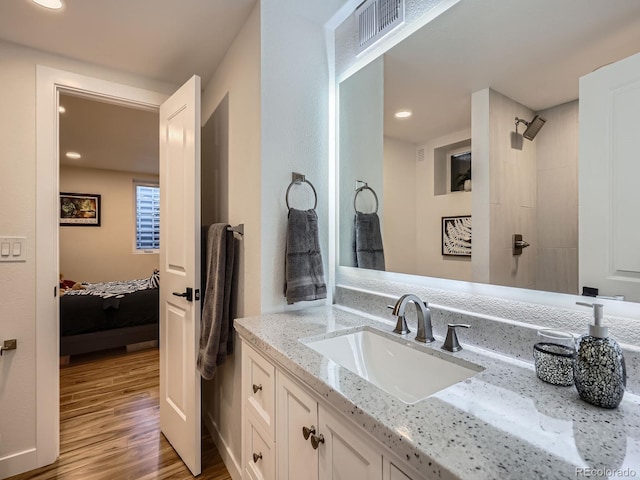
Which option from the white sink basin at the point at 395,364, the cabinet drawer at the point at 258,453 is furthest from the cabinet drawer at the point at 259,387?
the white sink basin at the point at 395,364

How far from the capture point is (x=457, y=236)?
116cm

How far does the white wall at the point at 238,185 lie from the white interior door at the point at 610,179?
116 cm

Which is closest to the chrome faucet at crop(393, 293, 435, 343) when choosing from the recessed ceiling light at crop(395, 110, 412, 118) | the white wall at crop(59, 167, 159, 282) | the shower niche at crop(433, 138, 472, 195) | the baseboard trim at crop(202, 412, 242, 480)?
the shower niche at crop(433, 138, 472, 195)

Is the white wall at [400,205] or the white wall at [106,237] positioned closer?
the white wall at [400,205]

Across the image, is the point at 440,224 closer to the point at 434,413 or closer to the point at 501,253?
the point at 501,253

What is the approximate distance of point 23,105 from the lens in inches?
68.3

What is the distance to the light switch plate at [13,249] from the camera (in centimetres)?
171

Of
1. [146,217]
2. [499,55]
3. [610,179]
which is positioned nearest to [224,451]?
[610,179]

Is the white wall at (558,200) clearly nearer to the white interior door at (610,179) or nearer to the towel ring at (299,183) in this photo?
the white interior door at (610,179)

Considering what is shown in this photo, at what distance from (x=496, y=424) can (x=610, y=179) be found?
0.68m

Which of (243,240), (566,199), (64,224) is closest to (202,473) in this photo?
(243,240)

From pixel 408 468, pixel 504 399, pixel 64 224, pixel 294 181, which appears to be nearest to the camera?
pixel 408 468

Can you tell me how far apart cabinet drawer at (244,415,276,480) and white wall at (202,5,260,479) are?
33 centimetres

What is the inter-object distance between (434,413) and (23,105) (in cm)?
245
